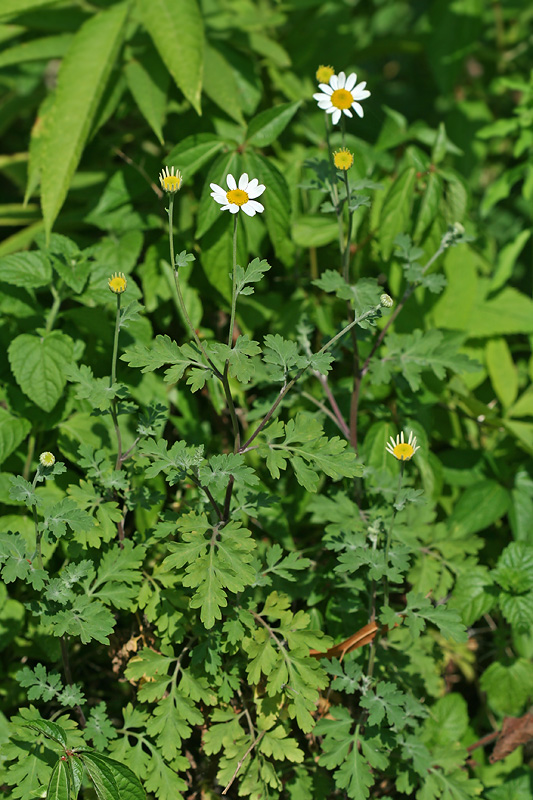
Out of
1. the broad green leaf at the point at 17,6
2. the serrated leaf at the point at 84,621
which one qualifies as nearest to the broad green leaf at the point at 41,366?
the serrated leaf at the point at 84,621

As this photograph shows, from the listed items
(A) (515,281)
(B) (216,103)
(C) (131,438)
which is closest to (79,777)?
(C) (131,438)

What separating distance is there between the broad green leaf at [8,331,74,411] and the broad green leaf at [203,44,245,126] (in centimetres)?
95

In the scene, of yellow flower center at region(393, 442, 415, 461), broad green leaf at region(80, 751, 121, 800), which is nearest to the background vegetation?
broad green leaf at region(80, 751, 121, 800)

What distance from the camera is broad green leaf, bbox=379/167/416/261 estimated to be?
7.30 feet

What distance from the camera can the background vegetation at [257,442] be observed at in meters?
1.62

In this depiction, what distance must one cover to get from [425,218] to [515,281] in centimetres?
112

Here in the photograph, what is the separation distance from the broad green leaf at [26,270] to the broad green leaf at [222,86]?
2.51ft

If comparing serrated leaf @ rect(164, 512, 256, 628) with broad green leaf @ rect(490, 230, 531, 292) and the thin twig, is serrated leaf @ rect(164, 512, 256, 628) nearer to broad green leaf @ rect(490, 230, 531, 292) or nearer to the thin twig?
the thin twig

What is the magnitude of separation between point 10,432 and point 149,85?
1208mm

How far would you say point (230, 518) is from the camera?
1.64 m

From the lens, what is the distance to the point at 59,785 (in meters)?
1.42

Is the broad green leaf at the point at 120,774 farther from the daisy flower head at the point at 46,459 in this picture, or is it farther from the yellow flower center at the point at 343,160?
the yellow flower center at the point at 343,160

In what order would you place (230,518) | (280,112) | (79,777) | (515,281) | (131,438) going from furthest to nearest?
1. (515,281)
2. (280,112)
3. (131,438)
4. (230,518)
5. (79,777)

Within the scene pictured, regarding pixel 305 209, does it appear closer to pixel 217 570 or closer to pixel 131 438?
pixel 131 438
